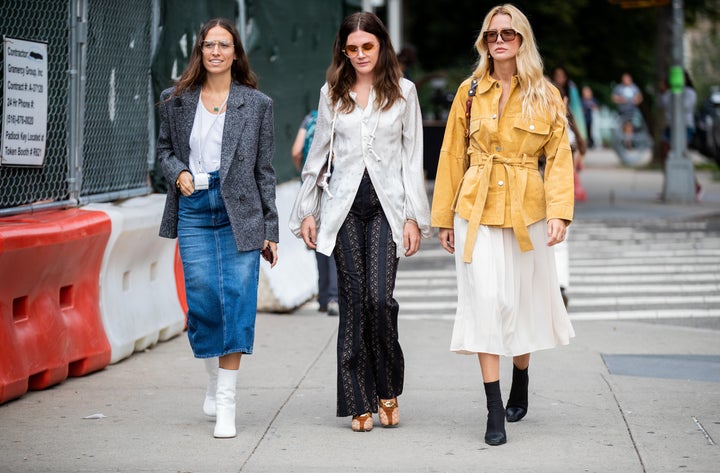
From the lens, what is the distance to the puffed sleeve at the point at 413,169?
6.26 metres

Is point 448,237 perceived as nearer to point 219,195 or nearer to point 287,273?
point 219,195

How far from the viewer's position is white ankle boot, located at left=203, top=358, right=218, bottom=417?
6441 millimetres

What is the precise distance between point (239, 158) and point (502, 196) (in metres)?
1.22

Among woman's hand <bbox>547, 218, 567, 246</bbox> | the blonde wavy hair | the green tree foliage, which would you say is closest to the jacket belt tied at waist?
woman's hand <bbox>547, 218, 567, 246</bbox>

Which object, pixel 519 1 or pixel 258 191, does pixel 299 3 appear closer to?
pixel 258 191

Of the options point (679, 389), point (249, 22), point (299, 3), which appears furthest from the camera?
point (299, 3)

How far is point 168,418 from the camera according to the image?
21.5 feet

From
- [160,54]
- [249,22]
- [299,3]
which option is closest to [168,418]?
[160,54]

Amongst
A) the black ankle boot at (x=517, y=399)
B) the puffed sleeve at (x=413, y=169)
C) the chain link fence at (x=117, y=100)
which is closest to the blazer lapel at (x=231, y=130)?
the puffed sleeve at (x=413, y=169)

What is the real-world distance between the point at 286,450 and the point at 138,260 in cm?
285

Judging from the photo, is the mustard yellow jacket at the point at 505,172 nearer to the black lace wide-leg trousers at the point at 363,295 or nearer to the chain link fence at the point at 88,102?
the black lace wide-leg trousers at the point at 363,295

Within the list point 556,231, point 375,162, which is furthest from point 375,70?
point 556,231

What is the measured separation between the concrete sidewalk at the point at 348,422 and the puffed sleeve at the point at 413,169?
102 cm

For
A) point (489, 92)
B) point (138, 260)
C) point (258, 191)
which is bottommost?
point (138, 260)
